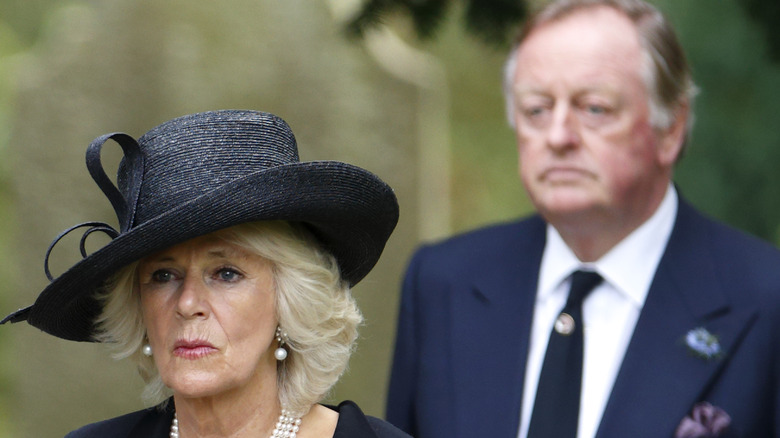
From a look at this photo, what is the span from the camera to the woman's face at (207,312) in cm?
257

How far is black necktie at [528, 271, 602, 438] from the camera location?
3.33m

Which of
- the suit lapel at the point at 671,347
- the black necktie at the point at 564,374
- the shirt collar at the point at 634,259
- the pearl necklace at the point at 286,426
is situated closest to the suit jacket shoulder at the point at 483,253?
the shirt collar at the point at 634,259

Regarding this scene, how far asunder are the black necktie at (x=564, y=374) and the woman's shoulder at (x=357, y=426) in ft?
1.89

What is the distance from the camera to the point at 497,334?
357cm

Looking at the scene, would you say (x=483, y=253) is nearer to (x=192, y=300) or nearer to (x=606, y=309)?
(x=606, y=309)

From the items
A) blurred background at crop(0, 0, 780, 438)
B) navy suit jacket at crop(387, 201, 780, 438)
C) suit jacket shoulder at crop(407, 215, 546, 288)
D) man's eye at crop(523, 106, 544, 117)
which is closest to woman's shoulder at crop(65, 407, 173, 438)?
navy suit jacket at crop(387, 201, 780, 438)

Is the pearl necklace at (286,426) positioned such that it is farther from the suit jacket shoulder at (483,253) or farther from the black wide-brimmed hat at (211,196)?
the suit jacket shoulder at (483,253)

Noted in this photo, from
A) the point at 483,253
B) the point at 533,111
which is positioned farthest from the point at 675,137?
the point at 483,253

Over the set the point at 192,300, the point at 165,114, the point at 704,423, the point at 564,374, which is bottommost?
the point at 704,423

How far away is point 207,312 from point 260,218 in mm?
260

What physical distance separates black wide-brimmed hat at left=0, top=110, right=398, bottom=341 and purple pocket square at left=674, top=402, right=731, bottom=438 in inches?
41.5

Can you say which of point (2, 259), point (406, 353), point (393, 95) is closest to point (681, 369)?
point (406, 353)

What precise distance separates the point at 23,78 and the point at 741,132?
10.4ft

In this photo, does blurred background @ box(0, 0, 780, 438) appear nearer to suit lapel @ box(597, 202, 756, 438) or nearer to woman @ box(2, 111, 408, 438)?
suit lapel @ box(597, 202, 756, 438)
